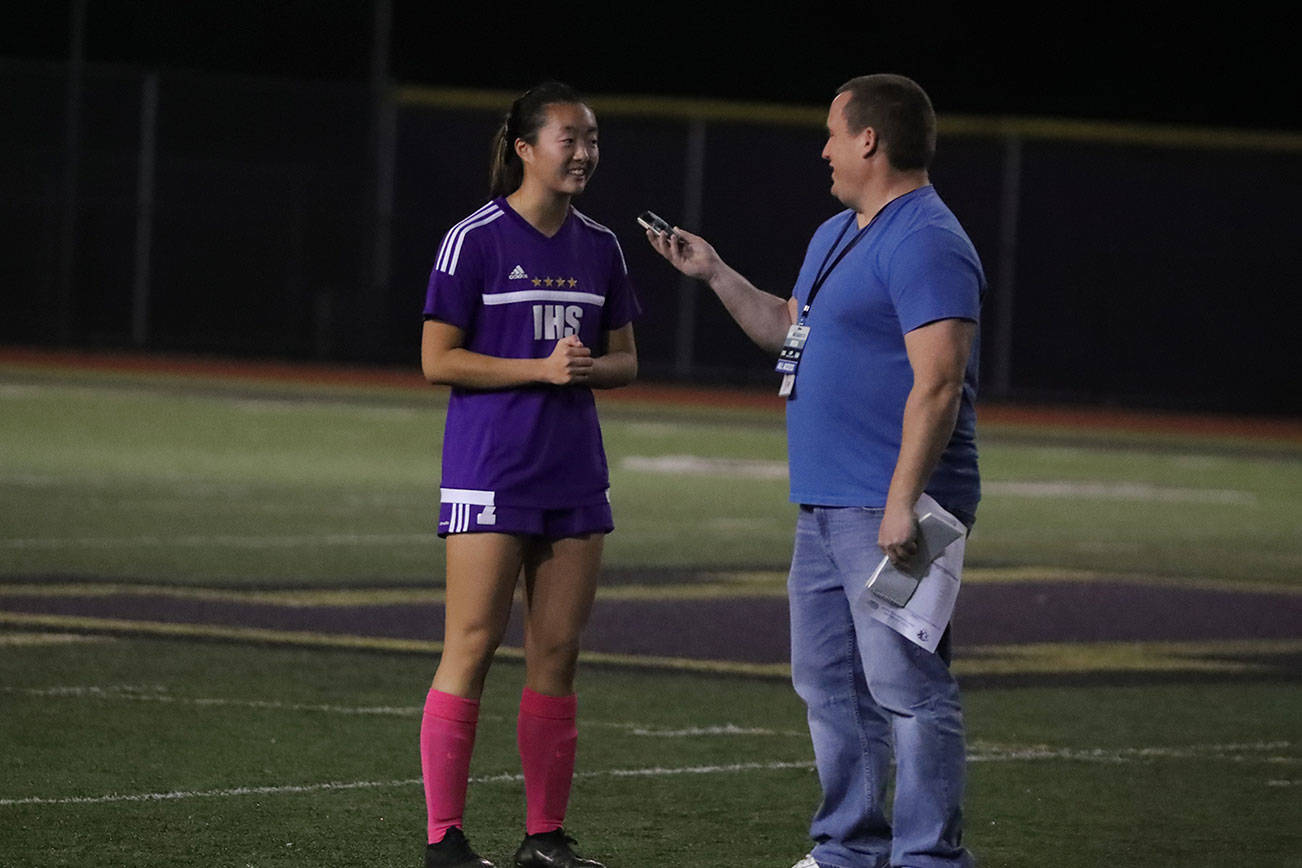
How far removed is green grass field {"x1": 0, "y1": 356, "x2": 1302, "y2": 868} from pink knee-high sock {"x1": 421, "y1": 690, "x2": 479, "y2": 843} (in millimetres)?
487

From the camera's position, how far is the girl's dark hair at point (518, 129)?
688 centimetres

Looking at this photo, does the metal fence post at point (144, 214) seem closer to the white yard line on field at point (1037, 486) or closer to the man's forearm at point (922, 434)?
the white yard line on field at point (1037, 486)

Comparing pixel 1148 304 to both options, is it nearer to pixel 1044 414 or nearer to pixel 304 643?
pixel 1044 414

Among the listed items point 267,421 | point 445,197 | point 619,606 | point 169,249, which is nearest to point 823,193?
point 445,197

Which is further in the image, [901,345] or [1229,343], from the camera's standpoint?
[1229,343]

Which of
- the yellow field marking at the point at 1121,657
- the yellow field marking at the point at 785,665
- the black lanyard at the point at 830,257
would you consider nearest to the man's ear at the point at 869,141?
the black lanyard at the point at 830,257

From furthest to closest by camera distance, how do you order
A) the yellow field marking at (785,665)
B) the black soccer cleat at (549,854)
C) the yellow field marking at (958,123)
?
the yellow field marking at (958,123)
the yellow field marking at (785,665)
the black soccer cleat at (549,854)

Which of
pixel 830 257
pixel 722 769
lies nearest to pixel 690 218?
pixel 722 769

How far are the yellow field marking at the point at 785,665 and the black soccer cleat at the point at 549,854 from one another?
13.3 ft

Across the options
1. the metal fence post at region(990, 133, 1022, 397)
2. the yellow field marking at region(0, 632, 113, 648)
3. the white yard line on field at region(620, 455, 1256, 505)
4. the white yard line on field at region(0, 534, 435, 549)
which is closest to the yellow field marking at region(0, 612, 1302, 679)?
the yellow field marking at region(0, 632, 113, 648)

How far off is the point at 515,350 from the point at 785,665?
470 cm

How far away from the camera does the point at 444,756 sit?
6762 millimetres

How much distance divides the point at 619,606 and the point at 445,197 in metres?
27.1

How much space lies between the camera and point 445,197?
39781 millimetres
